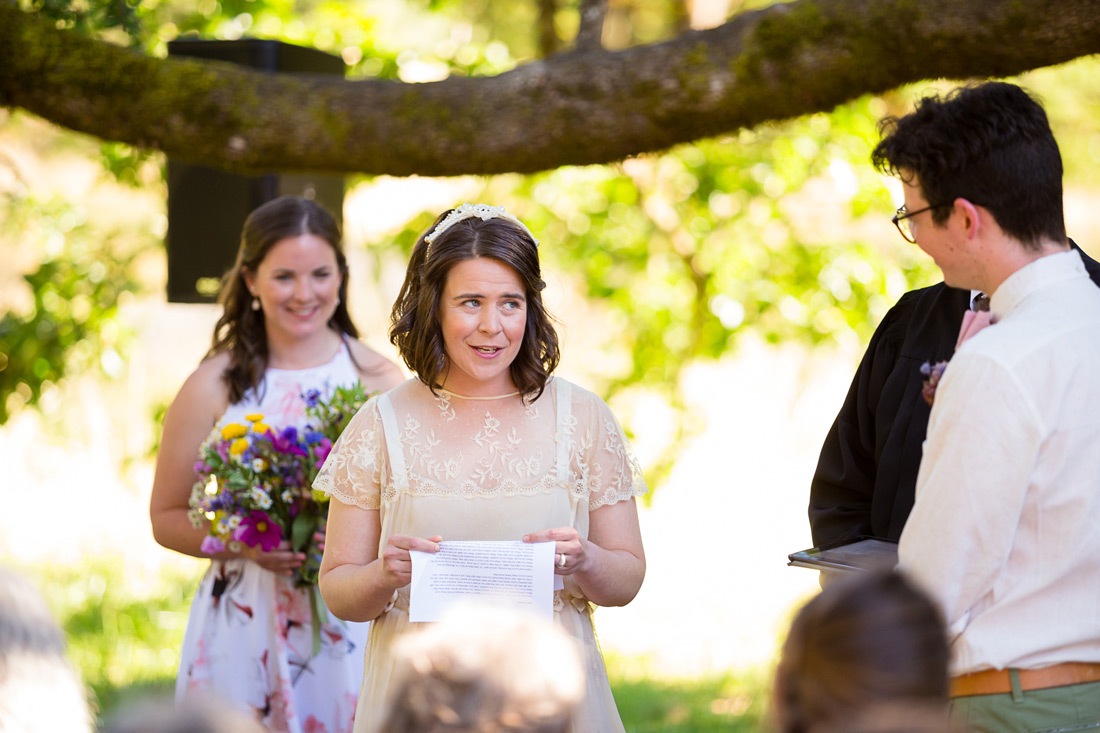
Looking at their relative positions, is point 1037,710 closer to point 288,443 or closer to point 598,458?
point 598,458

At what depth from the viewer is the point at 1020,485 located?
1.78 metres

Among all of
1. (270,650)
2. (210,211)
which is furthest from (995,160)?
(210,211)

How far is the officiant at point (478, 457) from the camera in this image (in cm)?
252

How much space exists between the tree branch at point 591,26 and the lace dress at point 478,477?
165cm

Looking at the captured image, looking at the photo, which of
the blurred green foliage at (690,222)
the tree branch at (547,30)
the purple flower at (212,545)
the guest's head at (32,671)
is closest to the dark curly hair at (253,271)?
the purple flower at (212,545)

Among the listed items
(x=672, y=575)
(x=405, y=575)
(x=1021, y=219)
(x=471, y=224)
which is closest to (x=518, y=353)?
(x=471, y=224)

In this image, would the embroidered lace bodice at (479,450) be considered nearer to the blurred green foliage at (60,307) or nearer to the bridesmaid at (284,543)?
the bridesmaid at (284,543)

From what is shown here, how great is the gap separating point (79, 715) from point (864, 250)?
604cm

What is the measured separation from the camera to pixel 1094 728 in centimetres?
194

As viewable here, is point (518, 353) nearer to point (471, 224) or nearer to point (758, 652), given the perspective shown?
point (471, 224)

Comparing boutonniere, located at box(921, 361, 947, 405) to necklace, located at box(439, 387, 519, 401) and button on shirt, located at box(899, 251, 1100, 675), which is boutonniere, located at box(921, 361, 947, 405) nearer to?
button on shirt, located at box(899, 251, 1100, 675)

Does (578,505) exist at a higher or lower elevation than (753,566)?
higher

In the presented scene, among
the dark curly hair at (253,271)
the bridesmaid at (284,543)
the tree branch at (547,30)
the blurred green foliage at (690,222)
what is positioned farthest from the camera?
the tree branch at (547,30)

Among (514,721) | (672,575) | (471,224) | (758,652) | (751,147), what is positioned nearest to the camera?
(514,721)
